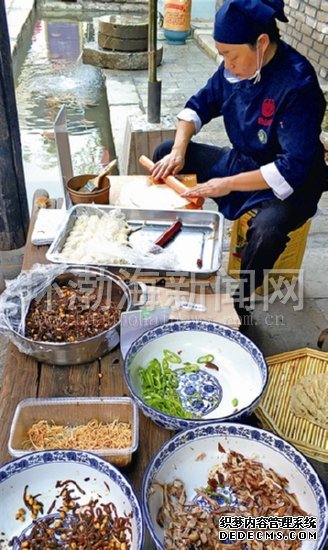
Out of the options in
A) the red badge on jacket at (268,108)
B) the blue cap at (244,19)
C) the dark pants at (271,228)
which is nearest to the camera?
the blue cap at (244,19)

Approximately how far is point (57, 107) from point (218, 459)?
7241mm

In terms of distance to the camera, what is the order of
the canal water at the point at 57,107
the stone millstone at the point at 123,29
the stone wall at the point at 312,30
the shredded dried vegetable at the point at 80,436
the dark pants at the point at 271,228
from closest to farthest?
1. the shredded dried vegetable at the point at 80,436
2. the dark pants at the point at 271,228
3. the canal water at the point at 57,107
4. the stone wall at the point at 312,30
5. the stone millstone at the point at 123,29

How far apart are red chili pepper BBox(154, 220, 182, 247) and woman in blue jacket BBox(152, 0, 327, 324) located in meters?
0.31

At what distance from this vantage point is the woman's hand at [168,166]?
2945mm

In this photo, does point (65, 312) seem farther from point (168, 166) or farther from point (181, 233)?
point (168, 166)

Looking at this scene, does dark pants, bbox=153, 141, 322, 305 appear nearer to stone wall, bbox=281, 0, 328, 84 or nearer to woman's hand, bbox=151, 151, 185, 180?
woman's hand, bbox=151, 151, 185, 180

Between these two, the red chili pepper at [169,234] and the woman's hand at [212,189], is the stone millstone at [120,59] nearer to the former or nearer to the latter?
the woman's hand at [212,189]

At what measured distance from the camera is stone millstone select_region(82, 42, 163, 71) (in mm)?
8156

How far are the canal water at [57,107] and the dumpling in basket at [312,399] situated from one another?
150 inches

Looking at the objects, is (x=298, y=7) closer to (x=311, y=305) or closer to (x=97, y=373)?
(x=311, y=305)

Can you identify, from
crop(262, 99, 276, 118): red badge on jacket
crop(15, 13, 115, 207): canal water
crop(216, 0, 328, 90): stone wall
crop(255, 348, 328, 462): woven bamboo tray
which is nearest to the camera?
crop(255, 348, 328, 462): woven bamboo tray

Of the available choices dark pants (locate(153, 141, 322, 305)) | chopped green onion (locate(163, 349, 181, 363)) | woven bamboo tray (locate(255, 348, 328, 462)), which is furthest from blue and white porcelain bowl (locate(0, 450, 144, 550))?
dark pants (locate(153, 141, 322, 305))

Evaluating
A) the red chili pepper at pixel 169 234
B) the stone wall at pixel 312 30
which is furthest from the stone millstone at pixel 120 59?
the red chili pepper at pixel 169 234

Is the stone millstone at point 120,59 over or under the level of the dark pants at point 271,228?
A: under
